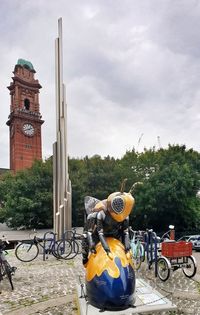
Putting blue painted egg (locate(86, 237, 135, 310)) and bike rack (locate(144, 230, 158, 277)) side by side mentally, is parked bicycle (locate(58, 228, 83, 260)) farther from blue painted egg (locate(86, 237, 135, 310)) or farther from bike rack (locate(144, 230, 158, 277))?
blue painted egg (locate(86, 237, 135, 310))

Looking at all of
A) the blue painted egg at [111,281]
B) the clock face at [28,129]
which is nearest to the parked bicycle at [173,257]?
the blue painted egg at [111,281]

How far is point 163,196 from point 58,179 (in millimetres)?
13054

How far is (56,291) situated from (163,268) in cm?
298

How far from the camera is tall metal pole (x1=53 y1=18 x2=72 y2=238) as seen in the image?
49.9ft

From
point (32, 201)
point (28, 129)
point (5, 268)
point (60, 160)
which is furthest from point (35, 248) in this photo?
point (28, 129)

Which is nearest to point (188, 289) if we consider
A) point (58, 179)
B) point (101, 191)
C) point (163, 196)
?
point (58, 179)

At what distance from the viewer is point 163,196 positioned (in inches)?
1033

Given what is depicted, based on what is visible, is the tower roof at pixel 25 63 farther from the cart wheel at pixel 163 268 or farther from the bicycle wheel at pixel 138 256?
the cart wheel at pixel 163 268

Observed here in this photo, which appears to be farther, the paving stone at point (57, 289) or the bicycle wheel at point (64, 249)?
the bicycle wheel at point (64, 249)

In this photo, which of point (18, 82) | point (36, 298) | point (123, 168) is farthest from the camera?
point (18, 82)

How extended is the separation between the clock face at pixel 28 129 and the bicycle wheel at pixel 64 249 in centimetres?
5058

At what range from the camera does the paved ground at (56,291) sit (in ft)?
21.2

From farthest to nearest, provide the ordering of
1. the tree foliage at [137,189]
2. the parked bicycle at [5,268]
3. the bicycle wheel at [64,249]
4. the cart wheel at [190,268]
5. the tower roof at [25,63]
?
the tower roof at [25,63] → the tree foliage at [137,189] → the bicycle wheel at [64,249] → the cart wheel at [190,268] → the parked bicycle at [5,268]

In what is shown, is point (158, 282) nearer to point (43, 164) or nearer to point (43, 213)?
point (43, 213)
